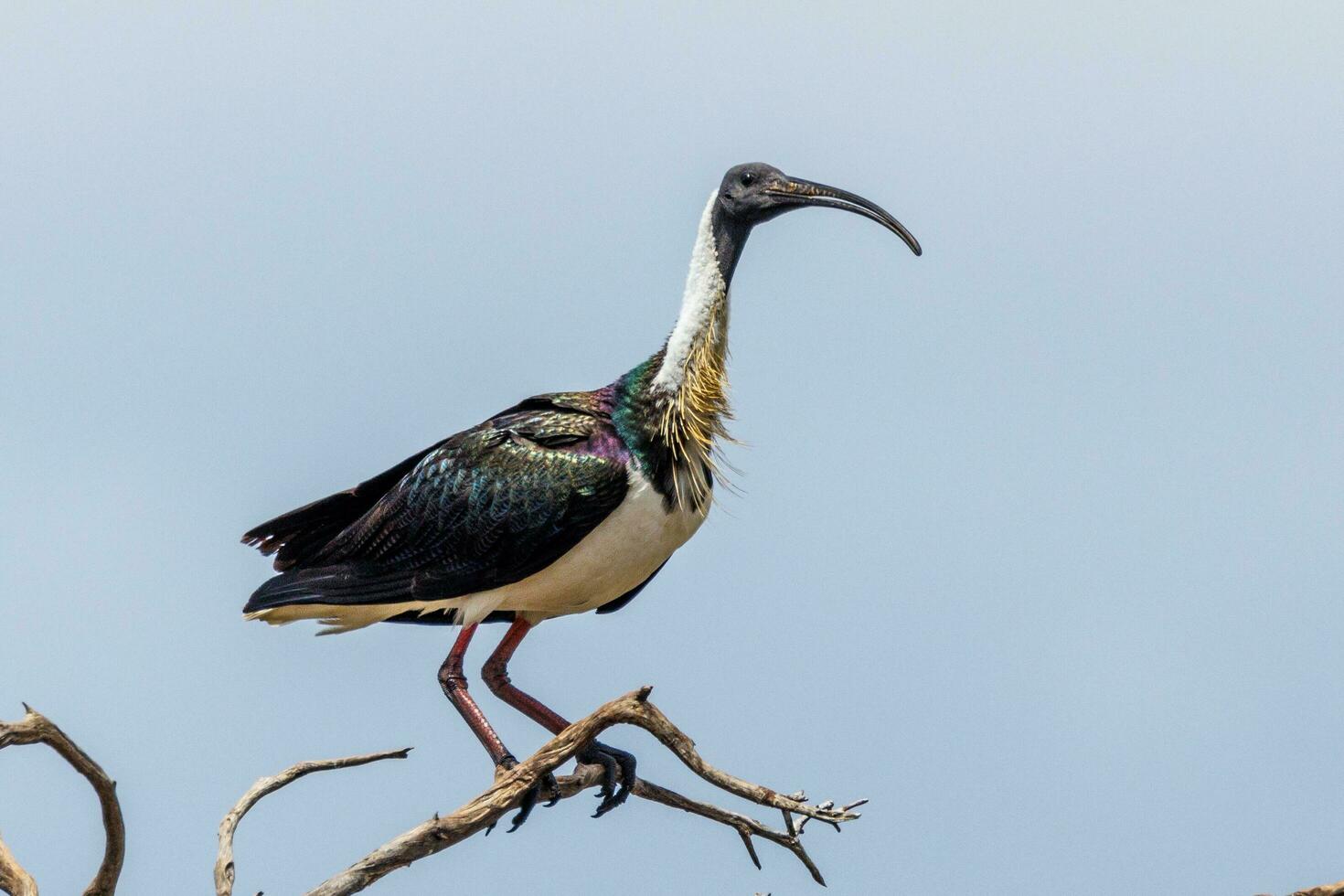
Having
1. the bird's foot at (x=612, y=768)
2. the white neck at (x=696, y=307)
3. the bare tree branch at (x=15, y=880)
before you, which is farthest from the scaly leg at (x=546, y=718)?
the bare tree branch at (x=15, y=880)

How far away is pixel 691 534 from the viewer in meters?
10.6

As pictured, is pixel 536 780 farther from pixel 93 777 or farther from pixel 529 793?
pixel 93 777

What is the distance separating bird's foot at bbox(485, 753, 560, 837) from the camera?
31.1ft

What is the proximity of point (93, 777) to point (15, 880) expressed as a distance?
22.3 inches

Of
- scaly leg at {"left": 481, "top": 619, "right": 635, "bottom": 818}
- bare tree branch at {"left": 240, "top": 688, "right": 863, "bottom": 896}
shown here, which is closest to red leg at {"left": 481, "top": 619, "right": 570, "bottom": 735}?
scaly leg at {"left": 481, "top": 619, "right": 635, "bottom": 818}

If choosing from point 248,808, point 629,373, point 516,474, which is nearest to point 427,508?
point 516,474

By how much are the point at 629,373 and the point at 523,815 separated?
2.71 meters

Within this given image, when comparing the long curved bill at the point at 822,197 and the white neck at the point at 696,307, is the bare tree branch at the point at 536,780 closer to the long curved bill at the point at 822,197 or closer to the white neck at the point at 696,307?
the white neck at the point at 696,307

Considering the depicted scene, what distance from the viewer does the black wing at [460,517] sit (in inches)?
406

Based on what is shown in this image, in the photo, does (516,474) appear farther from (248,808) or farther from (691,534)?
(248,808)

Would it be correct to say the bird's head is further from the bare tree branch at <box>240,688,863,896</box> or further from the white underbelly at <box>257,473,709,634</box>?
the bare tree branch at <box>240,688,863,896</box>

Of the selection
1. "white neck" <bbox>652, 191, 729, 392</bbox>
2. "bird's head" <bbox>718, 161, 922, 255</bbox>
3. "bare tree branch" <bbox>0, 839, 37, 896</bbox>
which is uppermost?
"bird's head" <bbox>718, 161, 922, 255</bbox>

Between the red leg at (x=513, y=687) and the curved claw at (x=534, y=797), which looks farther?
the red leg at (x=513, y=687)

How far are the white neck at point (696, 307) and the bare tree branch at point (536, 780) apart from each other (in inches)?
99.1
